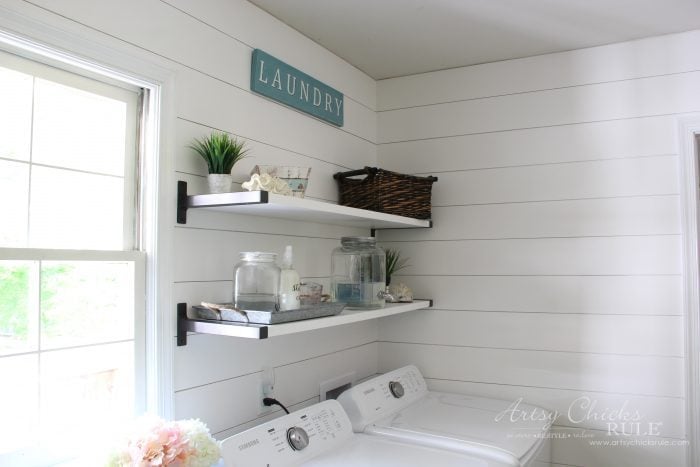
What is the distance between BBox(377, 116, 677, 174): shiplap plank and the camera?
217cm

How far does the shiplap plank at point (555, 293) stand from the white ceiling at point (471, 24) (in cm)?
98

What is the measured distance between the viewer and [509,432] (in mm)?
1919

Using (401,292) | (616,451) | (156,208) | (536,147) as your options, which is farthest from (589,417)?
(156,208)

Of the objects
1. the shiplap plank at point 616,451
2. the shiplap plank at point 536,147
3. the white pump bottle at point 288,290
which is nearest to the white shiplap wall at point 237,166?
the white pump bottle at point 288,290

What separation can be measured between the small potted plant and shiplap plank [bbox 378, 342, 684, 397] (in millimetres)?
1363

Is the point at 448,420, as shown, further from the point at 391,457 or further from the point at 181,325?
the point at 181,325

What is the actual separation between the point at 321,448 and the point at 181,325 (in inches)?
23.6

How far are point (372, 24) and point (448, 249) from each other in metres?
1.05

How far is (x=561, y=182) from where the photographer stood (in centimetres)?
231

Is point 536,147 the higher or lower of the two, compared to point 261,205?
higher

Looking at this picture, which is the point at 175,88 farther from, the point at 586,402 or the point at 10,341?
the point at 586,402

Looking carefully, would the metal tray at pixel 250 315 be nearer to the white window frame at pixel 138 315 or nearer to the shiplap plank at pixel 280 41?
the white window frame at pixel 138 315

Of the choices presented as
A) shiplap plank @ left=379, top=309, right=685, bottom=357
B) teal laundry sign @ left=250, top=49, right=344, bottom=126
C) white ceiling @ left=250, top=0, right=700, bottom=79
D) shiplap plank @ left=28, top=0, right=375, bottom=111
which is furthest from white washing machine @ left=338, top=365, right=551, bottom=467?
white ceiling @ left=250, top=0, right=700, bottom=79

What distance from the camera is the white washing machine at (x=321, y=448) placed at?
4.95 feet
